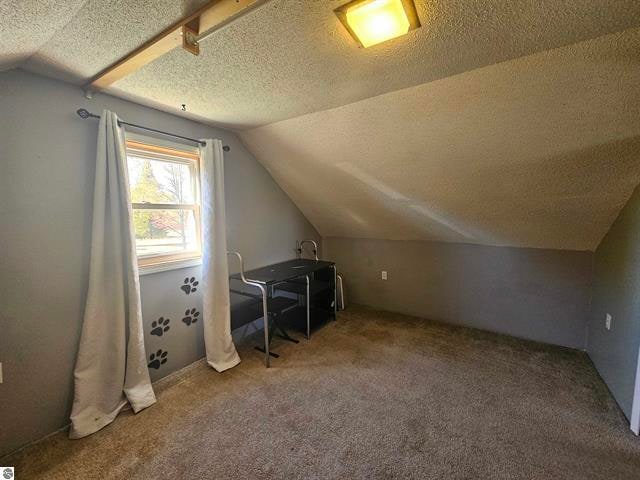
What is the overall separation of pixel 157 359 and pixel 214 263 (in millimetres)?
827

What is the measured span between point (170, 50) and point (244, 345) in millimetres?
2385

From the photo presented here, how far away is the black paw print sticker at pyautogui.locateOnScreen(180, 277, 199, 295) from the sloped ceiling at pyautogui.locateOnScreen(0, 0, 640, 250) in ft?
4.30

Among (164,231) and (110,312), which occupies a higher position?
(164,231)

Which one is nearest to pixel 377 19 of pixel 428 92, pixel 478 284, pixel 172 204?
pixel 428 92

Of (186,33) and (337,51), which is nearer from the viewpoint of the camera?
(186,33)

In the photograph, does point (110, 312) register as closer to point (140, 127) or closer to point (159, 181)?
point (159, 181)

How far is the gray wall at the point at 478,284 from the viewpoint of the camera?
2549 mm

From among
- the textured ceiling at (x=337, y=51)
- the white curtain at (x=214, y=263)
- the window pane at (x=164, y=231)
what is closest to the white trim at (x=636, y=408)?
the textured ceiling at (x=337, y=51)

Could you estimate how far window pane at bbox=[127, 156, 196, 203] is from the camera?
2.02 m

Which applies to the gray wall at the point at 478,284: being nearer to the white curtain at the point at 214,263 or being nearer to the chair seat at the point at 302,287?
the chair seat at the point at 302,287

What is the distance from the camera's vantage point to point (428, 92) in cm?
158

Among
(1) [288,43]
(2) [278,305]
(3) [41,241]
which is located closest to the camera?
(1) [288,43]

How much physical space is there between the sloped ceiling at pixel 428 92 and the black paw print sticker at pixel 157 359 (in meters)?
1.82

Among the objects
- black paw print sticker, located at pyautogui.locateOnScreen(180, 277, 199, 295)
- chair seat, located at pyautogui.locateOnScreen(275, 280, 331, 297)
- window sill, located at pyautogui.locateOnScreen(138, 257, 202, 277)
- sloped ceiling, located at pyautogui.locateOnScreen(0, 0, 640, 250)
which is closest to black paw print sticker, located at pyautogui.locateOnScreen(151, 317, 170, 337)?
black paw print sticker, located at pyautogui.locateOnScreen(180, 277, 199, 295)
